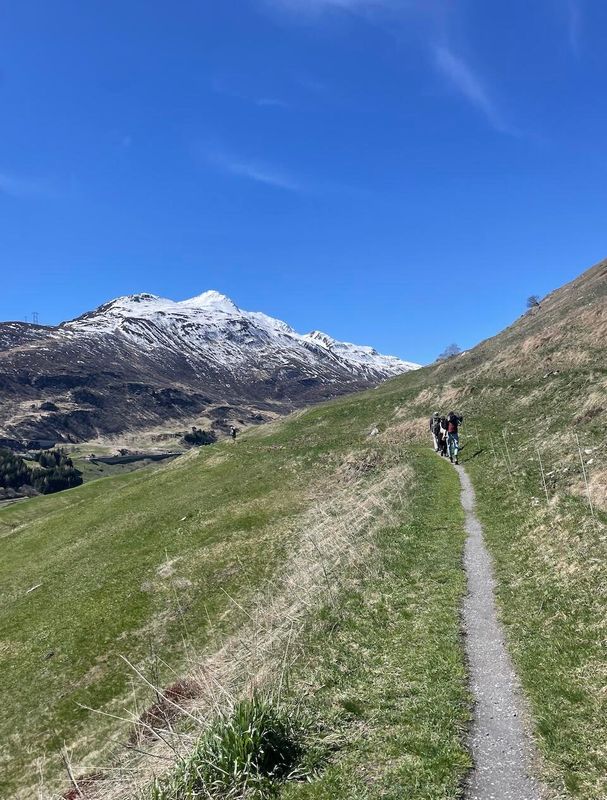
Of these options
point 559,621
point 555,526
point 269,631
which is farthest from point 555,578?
→ point 269,631

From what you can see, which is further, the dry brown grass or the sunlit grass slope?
the sunlit grass slope

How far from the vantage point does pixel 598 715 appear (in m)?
9.86

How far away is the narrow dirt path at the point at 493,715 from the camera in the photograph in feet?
28.5

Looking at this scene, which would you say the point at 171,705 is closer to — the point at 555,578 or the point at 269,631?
the point at 269,631

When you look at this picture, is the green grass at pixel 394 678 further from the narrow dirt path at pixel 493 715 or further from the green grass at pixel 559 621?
the green grass at pixel 559 621

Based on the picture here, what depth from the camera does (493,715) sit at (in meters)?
10.6

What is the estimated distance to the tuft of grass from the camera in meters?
8.87

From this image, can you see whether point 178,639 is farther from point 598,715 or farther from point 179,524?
point 598,715

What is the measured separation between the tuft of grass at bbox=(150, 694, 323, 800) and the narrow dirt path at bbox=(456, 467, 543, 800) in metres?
3.07

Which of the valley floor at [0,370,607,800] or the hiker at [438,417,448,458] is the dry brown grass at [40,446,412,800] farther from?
the hiker at [438,417,448,458]

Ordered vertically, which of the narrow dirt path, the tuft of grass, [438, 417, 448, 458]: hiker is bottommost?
the narrow dirt path

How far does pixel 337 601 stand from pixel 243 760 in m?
8.86

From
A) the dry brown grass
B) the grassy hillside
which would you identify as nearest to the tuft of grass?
the grassy hillside

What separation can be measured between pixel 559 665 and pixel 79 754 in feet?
51.3
